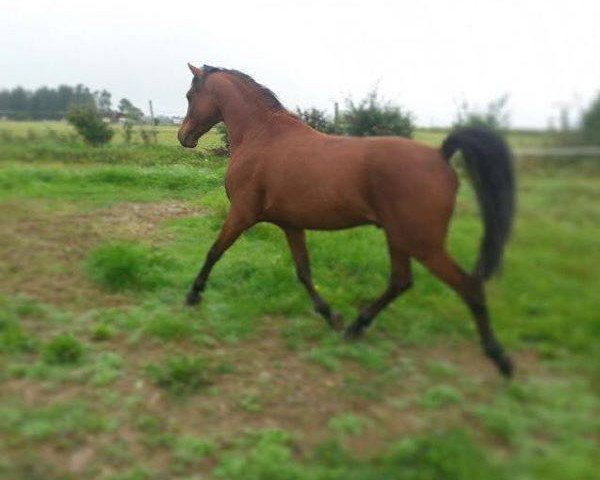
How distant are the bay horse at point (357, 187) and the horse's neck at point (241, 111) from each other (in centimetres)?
1

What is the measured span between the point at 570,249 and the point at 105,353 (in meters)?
3.06

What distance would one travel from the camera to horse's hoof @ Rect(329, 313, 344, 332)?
180 inches

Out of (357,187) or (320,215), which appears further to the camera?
(320,215)

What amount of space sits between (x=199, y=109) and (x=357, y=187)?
2.41 metres

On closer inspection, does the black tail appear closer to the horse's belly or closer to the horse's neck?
the horse's belly

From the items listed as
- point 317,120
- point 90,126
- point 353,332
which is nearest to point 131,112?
point 90,126

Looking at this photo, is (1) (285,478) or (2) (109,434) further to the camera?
(2) (109,434)

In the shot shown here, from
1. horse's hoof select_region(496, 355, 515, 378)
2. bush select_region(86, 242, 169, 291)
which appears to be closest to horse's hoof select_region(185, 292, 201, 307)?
bush select_region(86, 242, 169, 291)

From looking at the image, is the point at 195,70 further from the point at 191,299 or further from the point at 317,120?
the point at 317,120

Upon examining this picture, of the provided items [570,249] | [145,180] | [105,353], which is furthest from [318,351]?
[145,180]

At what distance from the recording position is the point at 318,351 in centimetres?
Answer: 412

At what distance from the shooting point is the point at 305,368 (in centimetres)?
393

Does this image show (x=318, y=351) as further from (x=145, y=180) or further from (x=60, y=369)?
(x=145, y=180)

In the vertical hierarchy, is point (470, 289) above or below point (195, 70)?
below
